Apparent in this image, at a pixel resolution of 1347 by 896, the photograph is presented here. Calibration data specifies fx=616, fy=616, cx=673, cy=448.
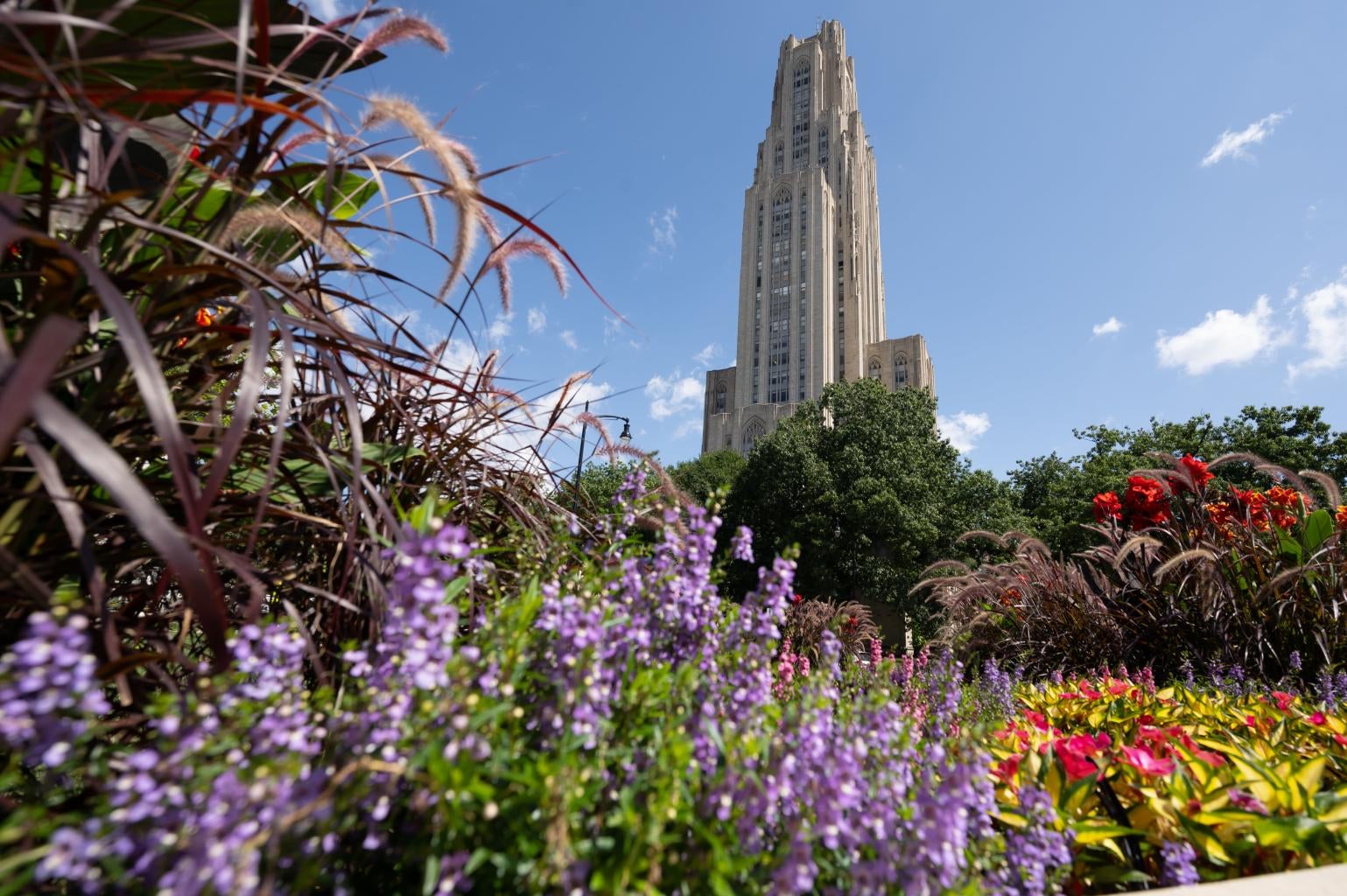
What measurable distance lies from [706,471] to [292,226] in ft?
129

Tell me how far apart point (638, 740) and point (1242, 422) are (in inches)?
1439

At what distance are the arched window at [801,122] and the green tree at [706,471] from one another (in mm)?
37542

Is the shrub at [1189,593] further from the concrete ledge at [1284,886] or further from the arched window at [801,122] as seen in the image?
the arched window at [801,122]

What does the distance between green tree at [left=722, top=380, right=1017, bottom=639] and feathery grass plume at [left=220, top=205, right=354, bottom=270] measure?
18.1m

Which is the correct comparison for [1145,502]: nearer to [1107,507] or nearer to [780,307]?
[1107,507]

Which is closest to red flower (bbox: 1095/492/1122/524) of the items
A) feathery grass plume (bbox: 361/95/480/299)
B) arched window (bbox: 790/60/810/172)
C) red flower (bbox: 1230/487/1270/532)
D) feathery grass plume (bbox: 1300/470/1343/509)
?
red flower (bbox: 1230/487/1270/532)

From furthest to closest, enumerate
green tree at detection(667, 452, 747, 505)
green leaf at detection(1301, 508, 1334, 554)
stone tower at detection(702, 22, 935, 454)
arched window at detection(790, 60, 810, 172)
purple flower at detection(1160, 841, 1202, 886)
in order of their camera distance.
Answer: arched window at detection(790, 60, 810, 172)
stone tower at detection(702, 22, 935, 454)
green tree at detection(667, 452, 747, 505)
green leaf at detection(1301, 508, 1334, 554)
purple flower at detection(1160, 841, 1202, 886)

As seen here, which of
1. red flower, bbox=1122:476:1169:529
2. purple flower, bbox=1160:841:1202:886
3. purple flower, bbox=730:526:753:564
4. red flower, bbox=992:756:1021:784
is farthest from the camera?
red flower, bbox=1122:476:1169:529

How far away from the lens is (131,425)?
1.12 metres

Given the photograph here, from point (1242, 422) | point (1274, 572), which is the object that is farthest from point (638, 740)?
point (1242, 422)

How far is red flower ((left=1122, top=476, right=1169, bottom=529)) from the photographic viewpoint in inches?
207

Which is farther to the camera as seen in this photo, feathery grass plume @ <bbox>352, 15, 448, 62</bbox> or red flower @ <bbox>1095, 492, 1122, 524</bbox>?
red flower @ <bbox>1095, 492, 1122, 524</bbox>

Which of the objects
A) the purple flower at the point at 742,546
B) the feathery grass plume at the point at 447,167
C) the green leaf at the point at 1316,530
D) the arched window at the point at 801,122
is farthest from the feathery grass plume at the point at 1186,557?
the arched window at the point at 801,122

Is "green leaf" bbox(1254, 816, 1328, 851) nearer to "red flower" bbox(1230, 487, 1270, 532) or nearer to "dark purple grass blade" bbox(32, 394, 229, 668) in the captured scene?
"dark purple grass blade" bbox(32, 394, 229, 668)
